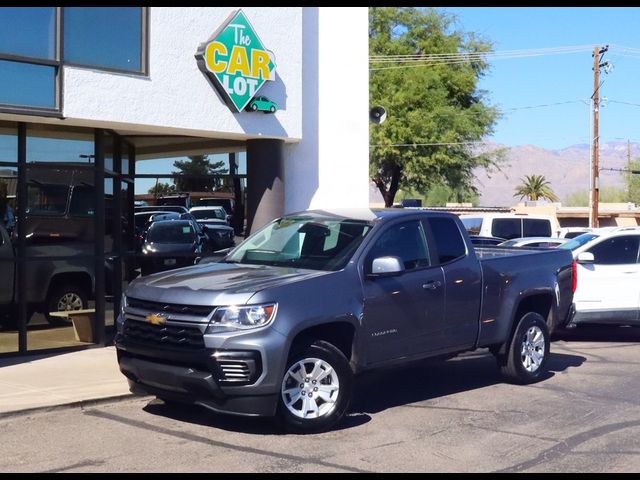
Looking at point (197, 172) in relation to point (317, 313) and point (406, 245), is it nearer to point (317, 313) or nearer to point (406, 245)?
point (406, 245)

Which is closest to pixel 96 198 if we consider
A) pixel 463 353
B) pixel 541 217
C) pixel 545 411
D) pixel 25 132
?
pixel 25 132

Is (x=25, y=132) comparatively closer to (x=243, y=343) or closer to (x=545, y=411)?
(x=243, y=343)

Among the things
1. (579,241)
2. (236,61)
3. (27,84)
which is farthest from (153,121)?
(579,241)

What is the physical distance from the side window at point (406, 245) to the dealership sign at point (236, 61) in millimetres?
4686

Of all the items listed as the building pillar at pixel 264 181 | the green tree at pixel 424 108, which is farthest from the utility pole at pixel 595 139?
the building pillar at pixel 264 181

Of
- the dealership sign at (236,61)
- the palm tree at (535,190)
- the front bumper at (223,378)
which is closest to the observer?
the front bumper at (223,378)

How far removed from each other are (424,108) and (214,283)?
3381cm

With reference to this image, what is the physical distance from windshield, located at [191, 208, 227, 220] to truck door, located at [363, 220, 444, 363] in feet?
18.3

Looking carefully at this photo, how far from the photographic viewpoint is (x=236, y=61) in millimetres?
13227

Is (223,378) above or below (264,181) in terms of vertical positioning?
below

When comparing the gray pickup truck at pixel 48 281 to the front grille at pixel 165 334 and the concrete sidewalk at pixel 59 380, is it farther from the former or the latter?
the front grille at pixel 165 334

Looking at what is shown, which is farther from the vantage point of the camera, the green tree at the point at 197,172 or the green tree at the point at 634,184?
the green tree at the point at 634,184

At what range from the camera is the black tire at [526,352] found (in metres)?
10.4
